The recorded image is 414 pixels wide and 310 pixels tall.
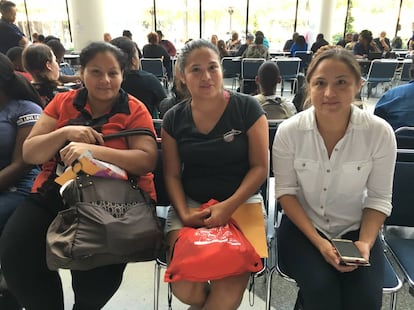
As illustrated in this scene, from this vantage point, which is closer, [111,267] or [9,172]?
[111,267]

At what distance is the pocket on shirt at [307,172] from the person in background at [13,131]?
1305mm

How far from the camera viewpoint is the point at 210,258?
1304 millimetres

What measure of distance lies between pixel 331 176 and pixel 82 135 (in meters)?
1.05

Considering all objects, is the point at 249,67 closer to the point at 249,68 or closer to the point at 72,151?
the point at 249,68

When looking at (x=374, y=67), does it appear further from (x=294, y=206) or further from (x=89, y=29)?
(x=89, y=29)

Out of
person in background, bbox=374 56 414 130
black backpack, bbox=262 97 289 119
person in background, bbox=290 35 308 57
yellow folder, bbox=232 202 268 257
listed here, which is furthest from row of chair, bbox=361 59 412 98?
yellow folder, bbox=232 202 268 257

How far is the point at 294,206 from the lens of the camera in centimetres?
156

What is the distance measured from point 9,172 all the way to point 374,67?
6535 mm

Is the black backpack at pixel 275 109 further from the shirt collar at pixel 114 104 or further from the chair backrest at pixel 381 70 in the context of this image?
the chair backrest at pixel 381 70

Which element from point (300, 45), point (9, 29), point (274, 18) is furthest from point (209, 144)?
point (274, 18)

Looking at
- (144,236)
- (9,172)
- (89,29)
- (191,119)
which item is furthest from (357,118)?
(89,29)

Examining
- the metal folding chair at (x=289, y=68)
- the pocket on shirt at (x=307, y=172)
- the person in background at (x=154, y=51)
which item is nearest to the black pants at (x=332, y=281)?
the pocket on shirt at (x=307, y=172)

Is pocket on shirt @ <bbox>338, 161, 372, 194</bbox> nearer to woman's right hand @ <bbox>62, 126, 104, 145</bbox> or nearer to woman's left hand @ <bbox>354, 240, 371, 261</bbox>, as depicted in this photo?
woman's left hand @ <bbox>354, 240, 371, 261</bbox>

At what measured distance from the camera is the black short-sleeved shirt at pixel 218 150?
1625mm
